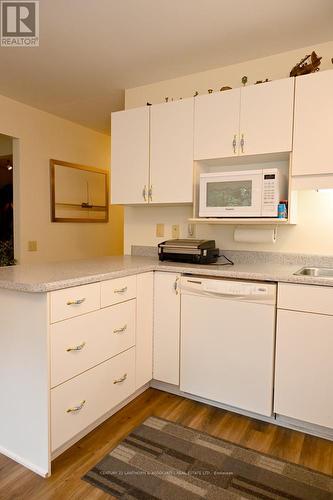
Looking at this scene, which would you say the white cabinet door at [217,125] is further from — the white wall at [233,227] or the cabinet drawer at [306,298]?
the cabinet drawer at [306,298]

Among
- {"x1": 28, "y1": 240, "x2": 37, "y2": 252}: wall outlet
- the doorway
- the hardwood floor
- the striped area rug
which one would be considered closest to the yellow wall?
{"x1": 28, "y1": 240, "x2": 37, "y2": 252}: wall outlet

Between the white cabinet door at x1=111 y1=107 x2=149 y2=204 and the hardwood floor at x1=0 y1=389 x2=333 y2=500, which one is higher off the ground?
the white cabinet door at x1=111 y1=107 x2=149 y2=204

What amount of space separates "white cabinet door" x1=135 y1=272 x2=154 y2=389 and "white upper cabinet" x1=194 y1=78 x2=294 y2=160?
3.17ft

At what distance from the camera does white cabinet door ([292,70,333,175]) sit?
192 centimetres

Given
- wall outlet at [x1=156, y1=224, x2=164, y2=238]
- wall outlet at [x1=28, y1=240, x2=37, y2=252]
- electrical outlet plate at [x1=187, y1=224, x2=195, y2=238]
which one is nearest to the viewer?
electrical outlet plate at [x1=187, y1=224, x2=195, y2=238]

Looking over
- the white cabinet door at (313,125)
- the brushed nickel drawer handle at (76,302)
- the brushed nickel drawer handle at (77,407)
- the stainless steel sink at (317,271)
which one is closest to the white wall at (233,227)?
the stainless steel sink at (317,271)

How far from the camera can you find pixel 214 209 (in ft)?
7.50

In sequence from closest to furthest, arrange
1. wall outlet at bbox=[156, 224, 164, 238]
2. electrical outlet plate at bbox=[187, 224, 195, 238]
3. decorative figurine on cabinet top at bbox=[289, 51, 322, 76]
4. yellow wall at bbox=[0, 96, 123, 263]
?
decorative figurine on cabinet top at bbox=[289, 51, 322, 76], electrical outlet plate at bbox=[187, 224, 195, 238], wall outlet at bbox=[156, 224, 164, 238], yellow wall at bbox=[0, 96, 123, 263]

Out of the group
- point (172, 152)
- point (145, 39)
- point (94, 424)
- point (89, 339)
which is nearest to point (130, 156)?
point (172, 152)

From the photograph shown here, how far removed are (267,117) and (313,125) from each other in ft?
0.93

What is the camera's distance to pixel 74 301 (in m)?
1.61

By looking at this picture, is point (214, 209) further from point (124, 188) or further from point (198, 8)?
point (198, 8)

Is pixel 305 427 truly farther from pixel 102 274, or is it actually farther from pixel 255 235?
pixel 102 274

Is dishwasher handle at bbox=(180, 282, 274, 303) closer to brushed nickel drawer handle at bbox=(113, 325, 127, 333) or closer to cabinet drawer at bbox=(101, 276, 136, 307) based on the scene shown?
cabinet drawer at bbox=(101, 276, 136, 307)
